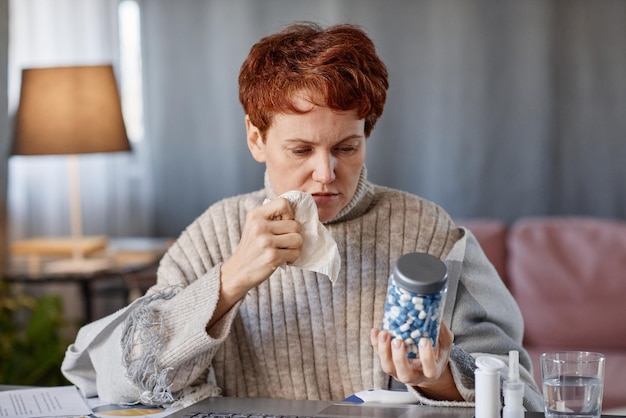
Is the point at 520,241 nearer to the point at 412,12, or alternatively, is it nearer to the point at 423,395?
the point at 412,12

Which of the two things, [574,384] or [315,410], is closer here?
[574,384]

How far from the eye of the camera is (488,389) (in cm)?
125

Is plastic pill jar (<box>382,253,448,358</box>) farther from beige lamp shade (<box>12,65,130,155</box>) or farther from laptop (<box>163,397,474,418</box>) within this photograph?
beige lamp shade (<box>12,65,130,155</box>)

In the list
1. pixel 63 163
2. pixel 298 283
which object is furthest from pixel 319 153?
pixel 63 163

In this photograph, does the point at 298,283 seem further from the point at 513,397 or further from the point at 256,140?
the point at 513,397

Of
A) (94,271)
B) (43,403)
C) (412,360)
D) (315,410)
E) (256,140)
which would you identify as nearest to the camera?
(412,360)

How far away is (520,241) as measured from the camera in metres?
3.53

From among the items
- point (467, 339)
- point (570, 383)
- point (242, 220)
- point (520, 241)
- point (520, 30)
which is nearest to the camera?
point (570, 383)

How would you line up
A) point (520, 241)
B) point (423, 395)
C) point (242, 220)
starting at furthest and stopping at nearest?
1. point (520, 241)
2. point (242, 220)
3. point (423, 395)

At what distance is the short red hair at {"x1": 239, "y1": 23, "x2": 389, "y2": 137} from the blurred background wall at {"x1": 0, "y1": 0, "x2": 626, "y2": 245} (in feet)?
7.60

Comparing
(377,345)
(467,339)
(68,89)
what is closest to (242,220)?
(467,339)

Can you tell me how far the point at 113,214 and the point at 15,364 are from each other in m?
1.24

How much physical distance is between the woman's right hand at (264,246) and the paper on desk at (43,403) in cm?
31

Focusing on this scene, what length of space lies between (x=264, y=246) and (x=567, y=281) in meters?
2.18
